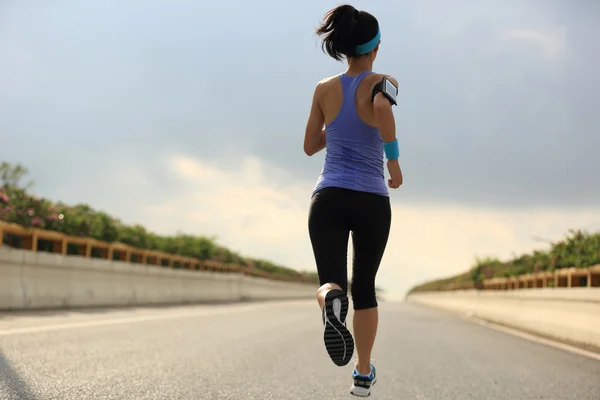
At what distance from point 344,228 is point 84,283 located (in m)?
13.6

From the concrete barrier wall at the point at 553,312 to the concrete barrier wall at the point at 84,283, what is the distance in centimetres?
1009

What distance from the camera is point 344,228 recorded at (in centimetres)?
370

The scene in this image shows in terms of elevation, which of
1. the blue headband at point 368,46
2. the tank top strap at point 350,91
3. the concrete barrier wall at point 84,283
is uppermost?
the blue headband at point 368,46

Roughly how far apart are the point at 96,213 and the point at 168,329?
987 cm

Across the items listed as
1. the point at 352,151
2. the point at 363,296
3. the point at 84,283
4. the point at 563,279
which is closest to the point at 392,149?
the point at 352,151

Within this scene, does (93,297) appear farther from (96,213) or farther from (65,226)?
(96,213)

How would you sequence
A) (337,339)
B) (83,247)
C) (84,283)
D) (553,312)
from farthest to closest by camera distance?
(83,247) → (84,283) → (553,312) → (337,339)

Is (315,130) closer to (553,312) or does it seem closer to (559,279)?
(553,312)

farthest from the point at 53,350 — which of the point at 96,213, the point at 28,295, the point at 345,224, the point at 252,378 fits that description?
the point at 96,213

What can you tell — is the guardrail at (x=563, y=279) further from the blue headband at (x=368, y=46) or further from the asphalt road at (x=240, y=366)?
the blue headband at (x=368, y=46)

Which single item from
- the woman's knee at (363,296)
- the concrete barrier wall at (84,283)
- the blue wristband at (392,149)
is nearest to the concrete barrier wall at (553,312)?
the woman's knee at (363,296)

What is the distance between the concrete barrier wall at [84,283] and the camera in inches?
512

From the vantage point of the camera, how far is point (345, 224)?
3693 millimetres

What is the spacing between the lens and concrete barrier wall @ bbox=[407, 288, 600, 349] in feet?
37.1
